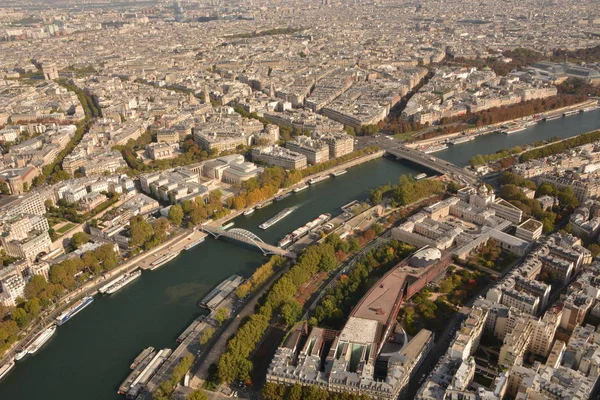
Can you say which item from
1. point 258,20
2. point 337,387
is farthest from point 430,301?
point 258,20

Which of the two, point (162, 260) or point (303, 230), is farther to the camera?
point (303, 230)

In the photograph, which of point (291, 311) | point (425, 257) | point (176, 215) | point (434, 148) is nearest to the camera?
point (291, 311)

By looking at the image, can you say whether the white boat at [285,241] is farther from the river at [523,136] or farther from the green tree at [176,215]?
the river at [523,136]

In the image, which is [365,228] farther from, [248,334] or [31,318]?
[31,318]

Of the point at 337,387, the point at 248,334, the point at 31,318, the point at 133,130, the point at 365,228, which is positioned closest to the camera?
the point at 337,387

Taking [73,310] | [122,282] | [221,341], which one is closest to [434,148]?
[122,282]

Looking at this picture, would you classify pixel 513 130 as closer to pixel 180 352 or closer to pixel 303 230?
pixel 303 230

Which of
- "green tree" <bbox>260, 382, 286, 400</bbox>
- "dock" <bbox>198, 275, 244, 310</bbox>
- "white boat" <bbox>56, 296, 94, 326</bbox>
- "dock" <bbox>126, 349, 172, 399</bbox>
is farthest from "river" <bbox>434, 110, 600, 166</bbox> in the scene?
"white boat" <bbox>56, 296, 94, 326</bbox>
